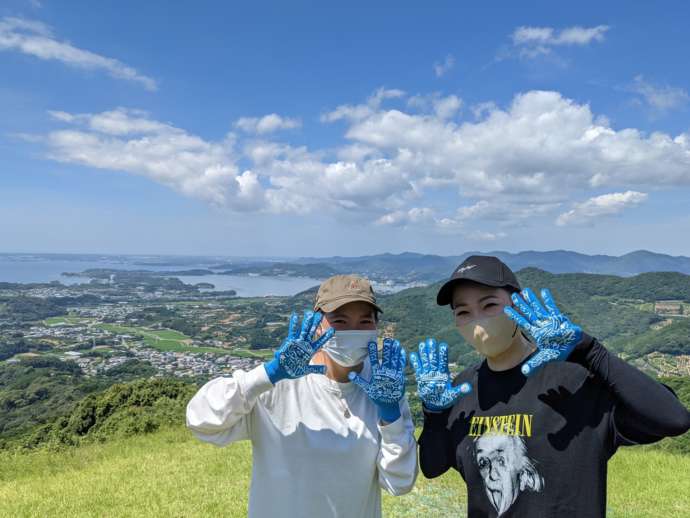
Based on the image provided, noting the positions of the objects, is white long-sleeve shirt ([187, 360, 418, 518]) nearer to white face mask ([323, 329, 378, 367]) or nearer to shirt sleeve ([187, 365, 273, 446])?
shirt sleeve ([187, 365, 273, 446])

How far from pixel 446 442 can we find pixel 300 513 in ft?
2.70

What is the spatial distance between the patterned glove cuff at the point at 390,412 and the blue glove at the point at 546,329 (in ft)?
2.06

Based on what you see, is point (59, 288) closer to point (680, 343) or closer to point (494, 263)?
point (680, 343)

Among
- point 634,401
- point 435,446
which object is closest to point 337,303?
point 435,446

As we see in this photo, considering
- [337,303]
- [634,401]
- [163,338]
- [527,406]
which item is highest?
[337,303]

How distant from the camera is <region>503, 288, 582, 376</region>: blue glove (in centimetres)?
199

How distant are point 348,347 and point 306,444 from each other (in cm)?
52

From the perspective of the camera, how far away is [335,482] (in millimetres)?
2170

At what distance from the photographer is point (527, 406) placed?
2117 mm

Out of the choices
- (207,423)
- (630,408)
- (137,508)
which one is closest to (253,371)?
(207,423)

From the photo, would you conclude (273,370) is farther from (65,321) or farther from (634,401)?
(65,321)

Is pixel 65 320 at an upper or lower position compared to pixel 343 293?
lower

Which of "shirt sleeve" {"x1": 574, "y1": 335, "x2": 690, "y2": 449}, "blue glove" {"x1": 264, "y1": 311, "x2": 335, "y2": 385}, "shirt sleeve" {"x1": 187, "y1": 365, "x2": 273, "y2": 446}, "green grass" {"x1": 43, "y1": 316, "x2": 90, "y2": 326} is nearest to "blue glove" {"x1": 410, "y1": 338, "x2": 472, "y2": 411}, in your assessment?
"blue glove" {"x1": 264, "y1": 311, "x2": 335, "y2": 385}

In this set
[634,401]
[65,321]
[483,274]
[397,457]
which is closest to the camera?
[634,401]
